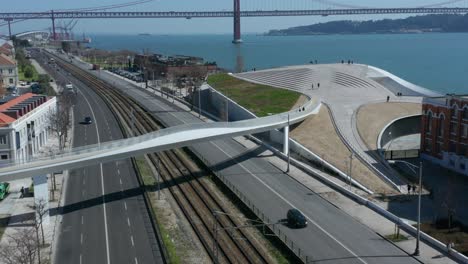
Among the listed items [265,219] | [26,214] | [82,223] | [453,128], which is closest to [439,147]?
[453,128]

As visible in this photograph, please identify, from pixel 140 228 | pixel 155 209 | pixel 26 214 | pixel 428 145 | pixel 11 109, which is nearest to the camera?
pixel 140 228

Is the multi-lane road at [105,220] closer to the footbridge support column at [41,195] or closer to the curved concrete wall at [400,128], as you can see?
the footbridge support column at [41,195]

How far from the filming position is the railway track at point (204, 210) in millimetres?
23859

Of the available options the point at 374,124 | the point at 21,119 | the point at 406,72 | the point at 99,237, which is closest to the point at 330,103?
the point at 374,124

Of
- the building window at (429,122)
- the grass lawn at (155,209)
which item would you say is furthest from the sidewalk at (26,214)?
the building window at (429,122)

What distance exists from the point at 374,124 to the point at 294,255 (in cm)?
2660

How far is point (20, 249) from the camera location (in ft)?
75.4

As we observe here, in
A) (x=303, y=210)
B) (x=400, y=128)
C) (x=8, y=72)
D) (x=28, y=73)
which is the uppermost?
(x=8, y=72)

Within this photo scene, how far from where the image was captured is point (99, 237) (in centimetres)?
2572

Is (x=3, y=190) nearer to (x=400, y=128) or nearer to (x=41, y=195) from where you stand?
(x=41, y=195)

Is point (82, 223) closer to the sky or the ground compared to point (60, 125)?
closer to the ground

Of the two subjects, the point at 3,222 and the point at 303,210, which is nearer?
the point at 3,222

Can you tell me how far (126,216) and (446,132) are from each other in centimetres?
2350

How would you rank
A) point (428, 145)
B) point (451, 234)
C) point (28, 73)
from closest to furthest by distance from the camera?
1. point (451, 234)
2. point (428, 145)
3. point (28, 73)
